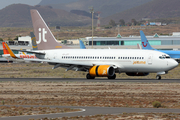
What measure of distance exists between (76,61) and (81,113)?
27.9 m

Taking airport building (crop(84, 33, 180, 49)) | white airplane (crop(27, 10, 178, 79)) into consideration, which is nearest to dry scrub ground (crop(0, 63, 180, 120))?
white airplane (crop(27, 10, 178, 79))

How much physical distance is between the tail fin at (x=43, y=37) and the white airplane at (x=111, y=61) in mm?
1226

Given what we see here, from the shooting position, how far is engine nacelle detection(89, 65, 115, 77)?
1744 inches

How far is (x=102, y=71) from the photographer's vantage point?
44500mm

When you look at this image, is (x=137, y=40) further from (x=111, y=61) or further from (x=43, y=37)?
(x=111, y=61)

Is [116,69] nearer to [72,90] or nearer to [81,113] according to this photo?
[72,90]

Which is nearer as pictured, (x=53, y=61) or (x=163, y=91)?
(x=163, y=91)

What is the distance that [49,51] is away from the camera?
51.4 m

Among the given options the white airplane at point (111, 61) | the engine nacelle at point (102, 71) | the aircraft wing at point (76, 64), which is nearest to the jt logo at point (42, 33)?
the white airplane at point (111, 61)

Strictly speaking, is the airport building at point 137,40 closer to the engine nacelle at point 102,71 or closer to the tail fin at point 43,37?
the tail fin at point 43,37

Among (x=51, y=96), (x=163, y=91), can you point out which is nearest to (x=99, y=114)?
(x=51, y=96)

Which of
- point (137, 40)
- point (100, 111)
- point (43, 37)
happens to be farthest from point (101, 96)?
point (137, 40)

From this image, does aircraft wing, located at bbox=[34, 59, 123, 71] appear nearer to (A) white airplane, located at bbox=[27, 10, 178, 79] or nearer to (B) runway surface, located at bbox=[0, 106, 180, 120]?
(A) white airplane, located at bbox=[27, 10, 178, 79]

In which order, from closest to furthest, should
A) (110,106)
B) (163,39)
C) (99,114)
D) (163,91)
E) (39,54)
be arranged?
(99,114) → (110,106) → (163,91) → (39,54) → (163,39)
